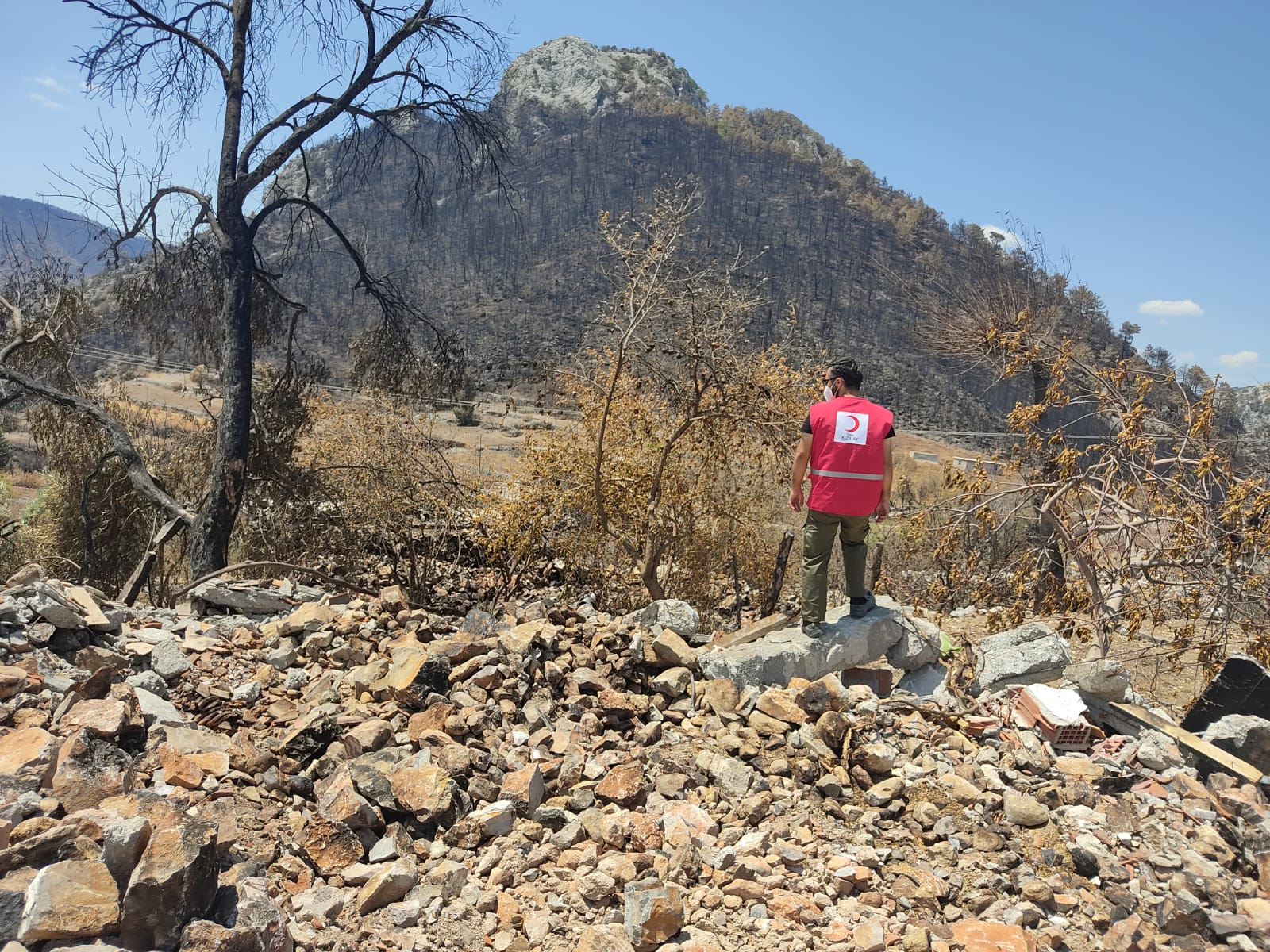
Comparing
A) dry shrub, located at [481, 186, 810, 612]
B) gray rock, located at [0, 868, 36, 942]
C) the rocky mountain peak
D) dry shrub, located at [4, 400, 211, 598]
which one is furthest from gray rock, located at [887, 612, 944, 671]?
the rocky mountain peak

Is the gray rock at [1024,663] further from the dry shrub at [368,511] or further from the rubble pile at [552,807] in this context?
the dry shrub at [368,511]

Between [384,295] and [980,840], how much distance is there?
779 cm

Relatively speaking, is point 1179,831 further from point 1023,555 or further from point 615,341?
point 615,341

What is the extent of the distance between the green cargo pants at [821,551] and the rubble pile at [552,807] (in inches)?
11.1

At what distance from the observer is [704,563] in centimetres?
906

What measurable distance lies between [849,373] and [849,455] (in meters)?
0.55

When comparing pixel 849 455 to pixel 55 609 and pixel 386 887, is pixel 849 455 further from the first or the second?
pixel 55 609

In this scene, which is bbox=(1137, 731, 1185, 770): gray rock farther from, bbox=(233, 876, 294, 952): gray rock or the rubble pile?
bbox=(233, 876, 294, 952): gray rock

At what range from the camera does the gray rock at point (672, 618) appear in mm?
5188

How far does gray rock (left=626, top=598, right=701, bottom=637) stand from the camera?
5188mm

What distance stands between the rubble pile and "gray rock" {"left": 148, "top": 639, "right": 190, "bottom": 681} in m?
0.02

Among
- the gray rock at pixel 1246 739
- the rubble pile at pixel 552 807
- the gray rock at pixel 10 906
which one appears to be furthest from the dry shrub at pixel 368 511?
the gray rock at pixel 1246 739

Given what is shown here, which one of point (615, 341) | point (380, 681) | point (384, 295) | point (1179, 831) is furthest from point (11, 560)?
point (1179, 831)

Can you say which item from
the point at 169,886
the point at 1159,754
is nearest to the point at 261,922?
the point at 169,886
